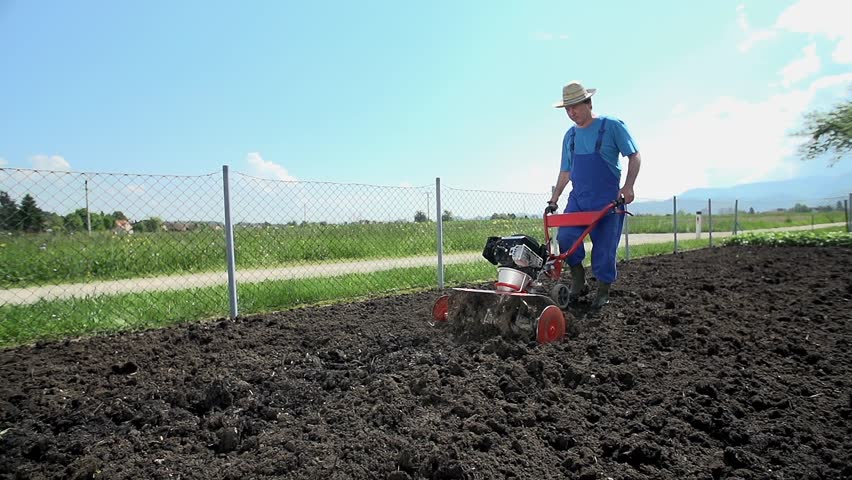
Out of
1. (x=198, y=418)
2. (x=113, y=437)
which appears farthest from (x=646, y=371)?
(x=113, y=437)

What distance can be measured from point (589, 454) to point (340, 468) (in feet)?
3.60

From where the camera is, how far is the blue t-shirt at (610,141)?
4.86 m

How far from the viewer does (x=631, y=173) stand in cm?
482

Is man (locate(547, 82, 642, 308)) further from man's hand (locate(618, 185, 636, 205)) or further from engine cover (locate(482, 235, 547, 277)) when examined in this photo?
engine cover (locate(482, 235, 547, 277))

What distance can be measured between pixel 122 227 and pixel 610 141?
5.81m

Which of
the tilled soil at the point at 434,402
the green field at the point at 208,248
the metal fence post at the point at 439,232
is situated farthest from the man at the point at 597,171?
the green field at the point at 208,248

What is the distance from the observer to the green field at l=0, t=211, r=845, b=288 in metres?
6.24

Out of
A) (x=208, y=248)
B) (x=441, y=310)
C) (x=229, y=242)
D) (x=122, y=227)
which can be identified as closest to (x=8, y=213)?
(x=122, y=227)

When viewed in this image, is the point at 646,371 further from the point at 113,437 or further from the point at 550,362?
the point at 113,437

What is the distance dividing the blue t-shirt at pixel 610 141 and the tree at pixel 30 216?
559 centimetres

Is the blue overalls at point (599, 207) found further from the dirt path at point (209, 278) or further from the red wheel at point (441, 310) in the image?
the dirt path at point (209, 278)

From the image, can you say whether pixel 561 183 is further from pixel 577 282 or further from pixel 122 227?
pixel 122 227

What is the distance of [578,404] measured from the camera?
111 inches

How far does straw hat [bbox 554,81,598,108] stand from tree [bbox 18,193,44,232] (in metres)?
5.45
